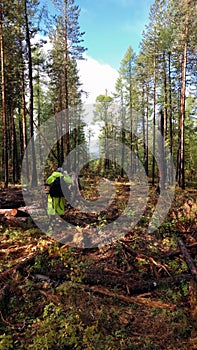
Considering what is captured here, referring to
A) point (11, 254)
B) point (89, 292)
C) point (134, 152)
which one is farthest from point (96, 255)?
point (134, 152)

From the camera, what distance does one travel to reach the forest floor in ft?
13.3

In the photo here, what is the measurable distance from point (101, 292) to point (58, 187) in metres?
4.06

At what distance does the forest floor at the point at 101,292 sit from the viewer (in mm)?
4066

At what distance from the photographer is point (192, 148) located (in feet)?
133

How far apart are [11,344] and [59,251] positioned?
123 inches

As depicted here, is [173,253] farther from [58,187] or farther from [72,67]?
[72,67]

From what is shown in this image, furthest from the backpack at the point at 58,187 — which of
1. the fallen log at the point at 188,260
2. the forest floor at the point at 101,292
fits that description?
the fallen log at the point at 188,260

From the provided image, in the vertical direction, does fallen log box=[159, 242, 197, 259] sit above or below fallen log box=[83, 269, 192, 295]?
above

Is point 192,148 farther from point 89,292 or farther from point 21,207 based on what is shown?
point 89,292

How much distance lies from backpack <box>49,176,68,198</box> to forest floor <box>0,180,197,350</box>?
4.73 feet

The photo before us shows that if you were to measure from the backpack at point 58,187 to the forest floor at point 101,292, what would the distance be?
144 centimetres

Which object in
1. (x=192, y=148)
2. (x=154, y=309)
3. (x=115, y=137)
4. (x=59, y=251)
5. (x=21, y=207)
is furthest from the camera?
(x=115, y=137)

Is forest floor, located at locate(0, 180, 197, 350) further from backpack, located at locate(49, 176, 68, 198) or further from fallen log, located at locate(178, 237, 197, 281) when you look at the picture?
backpack, located at locate(49, 176, 68, 198)

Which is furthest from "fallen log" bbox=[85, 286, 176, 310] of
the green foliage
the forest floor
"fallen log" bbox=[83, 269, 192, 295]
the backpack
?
the backpack
